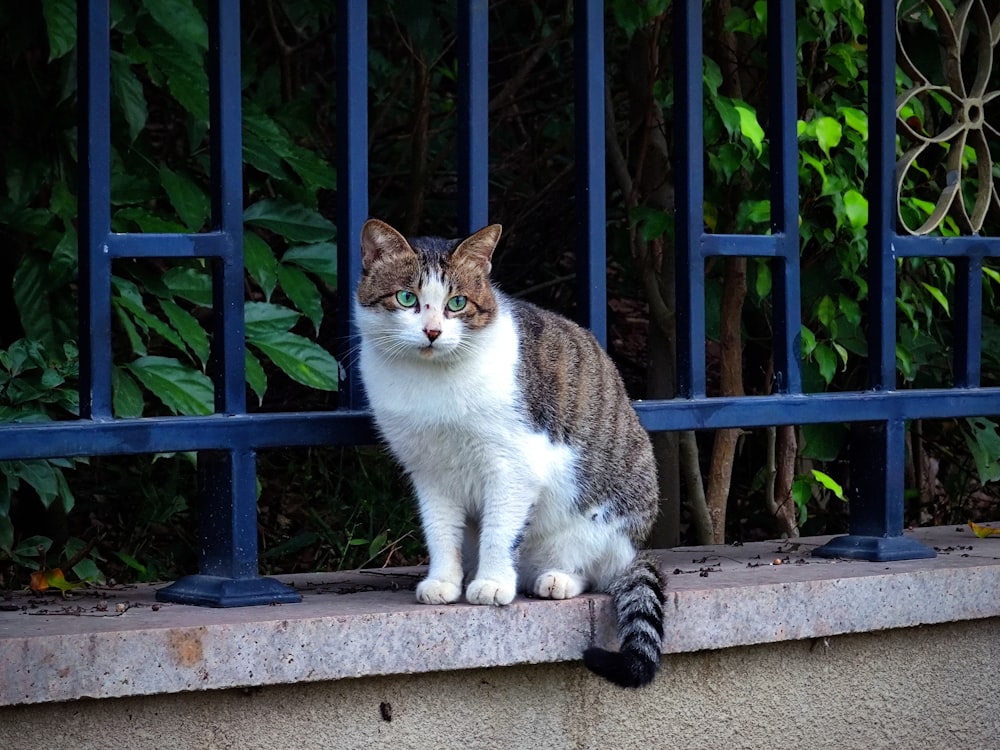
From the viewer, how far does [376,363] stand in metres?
2.95

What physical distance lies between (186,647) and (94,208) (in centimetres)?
83

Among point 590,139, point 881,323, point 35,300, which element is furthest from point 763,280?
point 35,300

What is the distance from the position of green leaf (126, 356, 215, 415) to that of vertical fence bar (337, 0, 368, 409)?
0.40m

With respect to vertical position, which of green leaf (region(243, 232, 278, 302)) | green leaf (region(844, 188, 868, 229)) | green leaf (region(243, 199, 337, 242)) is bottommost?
green leaf (region(243, 232, 278, 302))

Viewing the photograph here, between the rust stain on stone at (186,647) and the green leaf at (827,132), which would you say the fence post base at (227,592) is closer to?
the rust stain on stone at (186,647)

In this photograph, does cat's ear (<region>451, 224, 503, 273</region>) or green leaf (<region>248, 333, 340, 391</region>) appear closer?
cat's ear (<region>451, 224, 503, 273</region>)

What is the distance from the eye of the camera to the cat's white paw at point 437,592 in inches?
109

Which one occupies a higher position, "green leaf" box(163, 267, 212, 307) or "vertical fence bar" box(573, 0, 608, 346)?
"vertical fence bar" box(573, 0, 608, 346)

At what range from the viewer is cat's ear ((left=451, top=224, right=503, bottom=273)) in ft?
9.63

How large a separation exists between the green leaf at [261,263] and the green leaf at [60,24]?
583 millimetres

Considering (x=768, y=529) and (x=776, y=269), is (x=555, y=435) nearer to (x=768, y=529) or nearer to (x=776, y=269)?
(x=776, y=269)

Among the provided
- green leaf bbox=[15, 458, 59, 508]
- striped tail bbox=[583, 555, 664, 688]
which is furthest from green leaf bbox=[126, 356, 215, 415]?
striped tail bbox=[583, 555, 664, 688]

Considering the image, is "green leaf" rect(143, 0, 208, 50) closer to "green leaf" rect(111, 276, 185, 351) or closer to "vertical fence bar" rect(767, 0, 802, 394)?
"green leaf" rect(111, 276, 185, 351)

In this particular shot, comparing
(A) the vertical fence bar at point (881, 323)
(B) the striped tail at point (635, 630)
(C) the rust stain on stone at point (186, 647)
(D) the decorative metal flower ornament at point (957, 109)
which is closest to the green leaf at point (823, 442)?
(A) the vertical fence bar at point (881, 323)
